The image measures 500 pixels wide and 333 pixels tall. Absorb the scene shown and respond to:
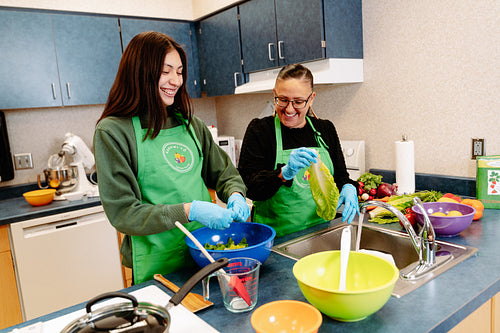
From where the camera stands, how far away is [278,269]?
1203 millimetres

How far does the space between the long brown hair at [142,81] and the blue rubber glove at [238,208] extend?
0.36m

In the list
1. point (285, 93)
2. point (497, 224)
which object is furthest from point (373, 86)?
point (497, 224)

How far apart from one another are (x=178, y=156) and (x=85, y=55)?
1928 mm

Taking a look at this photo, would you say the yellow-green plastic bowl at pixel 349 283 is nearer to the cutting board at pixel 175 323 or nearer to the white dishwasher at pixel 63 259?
the cutting board at pixel 175 323

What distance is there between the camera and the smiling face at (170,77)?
1.33m

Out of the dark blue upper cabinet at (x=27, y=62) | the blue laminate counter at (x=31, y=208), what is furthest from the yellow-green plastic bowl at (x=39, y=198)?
the dark blue upper cabinet at (x=27, y=62)

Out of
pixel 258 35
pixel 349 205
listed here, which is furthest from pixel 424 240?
pixel 258 35

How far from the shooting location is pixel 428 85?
208cm

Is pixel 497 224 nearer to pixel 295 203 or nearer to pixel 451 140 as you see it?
pixel 451 140

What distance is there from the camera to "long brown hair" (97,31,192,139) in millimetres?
1283

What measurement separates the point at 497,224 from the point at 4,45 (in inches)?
120

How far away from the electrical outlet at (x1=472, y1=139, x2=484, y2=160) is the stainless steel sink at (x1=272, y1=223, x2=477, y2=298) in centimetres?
77

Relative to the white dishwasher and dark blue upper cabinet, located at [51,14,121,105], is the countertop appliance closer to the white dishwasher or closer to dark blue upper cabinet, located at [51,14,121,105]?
the white dishwasher

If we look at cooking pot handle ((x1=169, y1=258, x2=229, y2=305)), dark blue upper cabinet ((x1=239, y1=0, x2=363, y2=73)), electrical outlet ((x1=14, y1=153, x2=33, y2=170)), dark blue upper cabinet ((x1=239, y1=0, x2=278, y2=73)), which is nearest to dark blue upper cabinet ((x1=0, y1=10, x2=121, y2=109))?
electrical outlet ((x1=14, y1=153, x2=33, y2=170))
